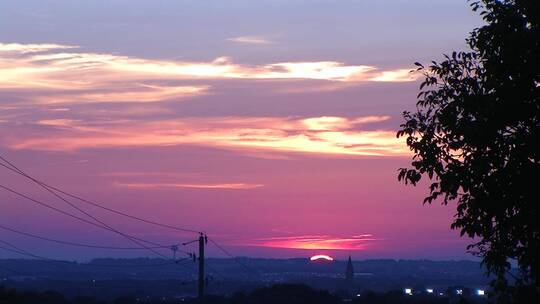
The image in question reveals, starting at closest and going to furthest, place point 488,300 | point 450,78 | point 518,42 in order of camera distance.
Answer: point 518,42
point 450,78
point 488,300

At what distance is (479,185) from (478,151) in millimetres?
617

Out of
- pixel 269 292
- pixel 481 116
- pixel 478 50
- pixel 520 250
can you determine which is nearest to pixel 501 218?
pixel 520 250

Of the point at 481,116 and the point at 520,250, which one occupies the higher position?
the point at 481,116

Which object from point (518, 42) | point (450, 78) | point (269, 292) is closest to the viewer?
point (518, 42)

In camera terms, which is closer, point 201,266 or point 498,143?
point 498,143

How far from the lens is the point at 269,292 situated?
12712cm

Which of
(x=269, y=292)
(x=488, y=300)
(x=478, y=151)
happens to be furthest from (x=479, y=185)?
(x=269, y=292)

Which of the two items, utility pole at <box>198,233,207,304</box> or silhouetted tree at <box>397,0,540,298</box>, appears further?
utility pole at <box>198,233,207,304</box>

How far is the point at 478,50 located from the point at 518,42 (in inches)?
A: 47.6

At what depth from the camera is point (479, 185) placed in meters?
19.4

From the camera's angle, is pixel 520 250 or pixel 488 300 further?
pixel 488 300

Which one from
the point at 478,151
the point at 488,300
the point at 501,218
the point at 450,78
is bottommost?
the point at 488,300

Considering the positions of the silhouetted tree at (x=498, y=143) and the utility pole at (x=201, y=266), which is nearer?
the silhouetted tree at (x=498, y=143)

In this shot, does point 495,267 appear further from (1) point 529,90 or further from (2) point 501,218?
(1) point 529,90
